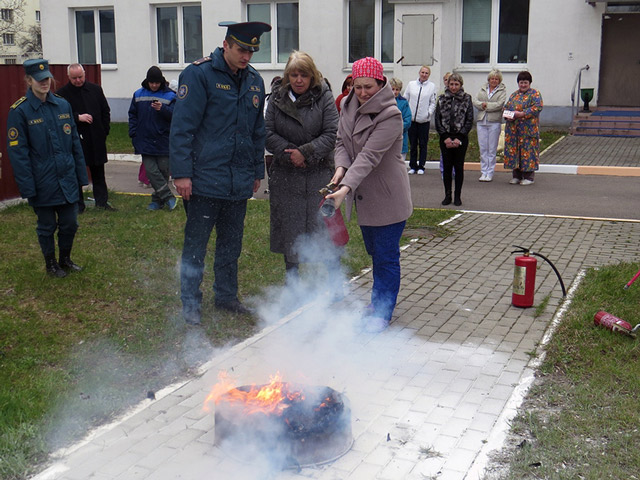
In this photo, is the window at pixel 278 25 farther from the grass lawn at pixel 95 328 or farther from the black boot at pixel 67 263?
the black boot at pixel 67 263

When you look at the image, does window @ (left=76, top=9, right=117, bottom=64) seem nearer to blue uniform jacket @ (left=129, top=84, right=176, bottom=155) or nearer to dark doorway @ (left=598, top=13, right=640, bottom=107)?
dark doorway @ (left=598, top=13, right=640, bottom=107)

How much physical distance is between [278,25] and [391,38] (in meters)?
3.92

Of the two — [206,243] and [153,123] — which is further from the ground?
[153,123]

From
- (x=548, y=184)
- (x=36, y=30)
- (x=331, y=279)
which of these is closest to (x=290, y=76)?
(x=331, y=279)

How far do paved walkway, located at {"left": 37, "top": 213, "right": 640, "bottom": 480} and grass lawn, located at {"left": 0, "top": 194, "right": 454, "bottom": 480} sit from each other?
0.19 meters

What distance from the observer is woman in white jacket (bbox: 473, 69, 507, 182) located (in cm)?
1344

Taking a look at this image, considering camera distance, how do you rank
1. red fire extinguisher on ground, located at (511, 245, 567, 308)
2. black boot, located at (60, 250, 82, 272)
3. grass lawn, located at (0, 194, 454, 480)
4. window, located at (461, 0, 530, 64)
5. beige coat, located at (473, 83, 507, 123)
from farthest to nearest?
window, located at (461, 0, 530, 64) < beige coat, located at (473, 83, 507, 123) < black boot, located at (60, 250, 82, 272) < red fire extinguisher on ground, located at (511, 245, 567, 308) < grass lawn, located at (0, 194, 454, 480)

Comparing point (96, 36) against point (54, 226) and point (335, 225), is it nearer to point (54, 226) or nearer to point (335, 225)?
point (54, 226)

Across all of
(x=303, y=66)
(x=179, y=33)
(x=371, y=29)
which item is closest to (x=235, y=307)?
(x=303, y=66)

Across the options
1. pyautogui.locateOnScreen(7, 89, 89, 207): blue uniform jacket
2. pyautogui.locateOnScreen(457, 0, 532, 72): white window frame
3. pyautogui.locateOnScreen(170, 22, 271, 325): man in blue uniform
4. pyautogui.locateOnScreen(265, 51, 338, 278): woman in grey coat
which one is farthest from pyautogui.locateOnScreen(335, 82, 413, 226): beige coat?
pyautogui.locateOnScreen(457, 0, 532, 72): white window frame

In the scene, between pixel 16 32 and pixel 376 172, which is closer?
pixel 376 172

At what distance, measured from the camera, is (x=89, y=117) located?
1038 cm

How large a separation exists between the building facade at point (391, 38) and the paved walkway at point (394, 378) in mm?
13750

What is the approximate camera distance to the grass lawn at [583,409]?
12.5 feet
